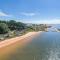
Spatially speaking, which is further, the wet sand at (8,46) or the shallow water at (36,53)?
the wet sand at (8,46)

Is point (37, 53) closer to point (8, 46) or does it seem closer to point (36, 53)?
point (36, 53)

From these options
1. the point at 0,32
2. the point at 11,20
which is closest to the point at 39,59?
the point at 0,32

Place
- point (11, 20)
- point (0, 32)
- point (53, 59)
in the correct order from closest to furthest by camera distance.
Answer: point (53, 59), point (0, 32), point (11, 20)

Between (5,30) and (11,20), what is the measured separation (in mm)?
30005

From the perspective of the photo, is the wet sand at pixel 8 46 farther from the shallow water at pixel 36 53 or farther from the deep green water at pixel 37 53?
the deep green water at pixel 37 53

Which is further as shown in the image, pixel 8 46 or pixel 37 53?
pixel 8 46

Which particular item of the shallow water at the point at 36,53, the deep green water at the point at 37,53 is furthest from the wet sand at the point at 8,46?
the deep green water at the point at 37,53

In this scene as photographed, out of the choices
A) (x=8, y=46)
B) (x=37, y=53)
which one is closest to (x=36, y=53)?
(x=37, y=53)

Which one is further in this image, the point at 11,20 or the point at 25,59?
the point at 11,20

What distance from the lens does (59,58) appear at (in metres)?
12.9

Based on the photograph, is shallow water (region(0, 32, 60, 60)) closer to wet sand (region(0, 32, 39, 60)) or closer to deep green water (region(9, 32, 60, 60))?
deep green water (region(9, 32, 60, 60))

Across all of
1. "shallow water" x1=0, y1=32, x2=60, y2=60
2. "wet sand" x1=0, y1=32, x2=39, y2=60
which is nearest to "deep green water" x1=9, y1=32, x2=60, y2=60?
"shallow water" x1=0, y1=32, x2=60, y2=60

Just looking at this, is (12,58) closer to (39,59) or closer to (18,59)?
(18,59)

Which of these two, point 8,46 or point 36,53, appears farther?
point 8,46
